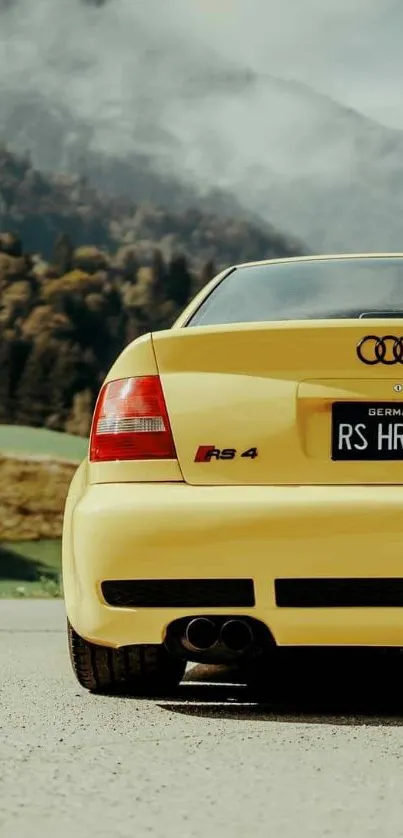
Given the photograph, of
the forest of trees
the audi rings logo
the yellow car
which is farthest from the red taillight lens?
the forest of trees

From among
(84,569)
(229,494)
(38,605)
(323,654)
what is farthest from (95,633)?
(38,605)

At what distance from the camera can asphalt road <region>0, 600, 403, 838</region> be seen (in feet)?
11.2

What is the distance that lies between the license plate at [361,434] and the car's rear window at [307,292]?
1.38 feet

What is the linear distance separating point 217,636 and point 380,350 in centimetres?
99

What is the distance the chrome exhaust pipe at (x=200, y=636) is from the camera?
478 centimetres

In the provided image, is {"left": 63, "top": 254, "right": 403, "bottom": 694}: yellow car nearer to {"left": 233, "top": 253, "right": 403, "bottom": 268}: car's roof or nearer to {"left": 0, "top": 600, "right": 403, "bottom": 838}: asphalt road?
{"left": 0, "top": 600, "right": 403, "bottom": 838}: asphalt road

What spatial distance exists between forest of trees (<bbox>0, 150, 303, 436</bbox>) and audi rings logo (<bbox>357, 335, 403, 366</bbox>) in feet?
91.7

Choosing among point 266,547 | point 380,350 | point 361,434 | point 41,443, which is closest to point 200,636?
point 266,547

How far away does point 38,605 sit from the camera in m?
10.5

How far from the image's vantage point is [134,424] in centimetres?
483

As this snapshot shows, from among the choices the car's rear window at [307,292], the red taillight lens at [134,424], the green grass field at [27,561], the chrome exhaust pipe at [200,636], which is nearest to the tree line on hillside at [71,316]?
the green grass field at [27,561]

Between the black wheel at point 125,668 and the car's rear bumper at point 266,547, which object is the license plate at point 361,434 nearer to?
the car's rear bumper at point 266,547

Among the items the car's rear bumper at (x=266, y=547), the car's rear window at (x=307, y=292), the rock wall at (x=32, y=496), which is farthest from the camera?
the rock wall at (x=32, y=496)

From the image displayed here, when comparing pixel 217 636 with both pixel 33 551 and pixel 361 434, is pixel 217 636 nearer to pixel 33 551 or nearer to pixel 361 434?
pixel 361 434
